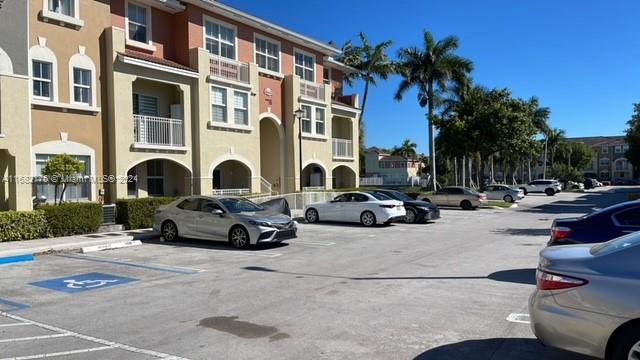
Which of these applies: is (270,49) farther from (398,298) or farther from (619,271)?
(619,271)

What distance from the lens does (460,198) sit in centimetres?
3275

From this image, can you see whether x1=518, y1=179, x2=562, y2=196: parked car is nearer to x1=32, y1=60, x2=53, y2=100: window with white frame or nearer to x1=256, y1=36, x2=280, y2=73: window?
x1=256, y1=36, x2=280, y2=73: window

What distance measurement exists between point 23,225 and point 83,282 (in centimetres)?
704

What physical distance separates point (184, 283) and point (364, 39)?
4268 centimetres

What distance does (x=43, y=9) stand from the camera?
1870cm

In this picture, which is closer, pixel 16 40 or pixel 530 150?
pixel 16 40

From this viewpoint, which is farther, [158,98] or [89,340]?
[158,98]

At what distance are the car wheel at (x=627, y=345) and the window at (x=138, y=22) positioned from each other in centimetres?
2189

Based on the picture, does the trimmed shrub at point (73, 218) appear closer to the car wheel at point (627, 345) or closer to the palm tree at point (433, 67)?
the car wheel at point (627, 345)

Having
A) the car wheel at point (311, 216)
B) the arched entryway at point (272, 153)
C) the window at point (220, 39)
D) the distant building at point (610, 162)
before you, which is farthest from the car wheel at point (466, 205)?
the distant building at point (610, 162)

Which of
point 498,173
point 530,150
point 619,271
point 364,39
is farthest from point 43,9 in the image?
point 498,173

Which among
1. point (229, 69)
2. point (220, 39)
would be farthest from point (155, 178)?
point (220, 39)

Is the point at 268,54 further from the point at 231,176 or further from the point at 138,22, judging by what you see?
the point at 138,22

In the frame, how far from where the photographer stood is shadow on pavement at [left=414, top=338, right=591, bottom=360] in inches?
223
